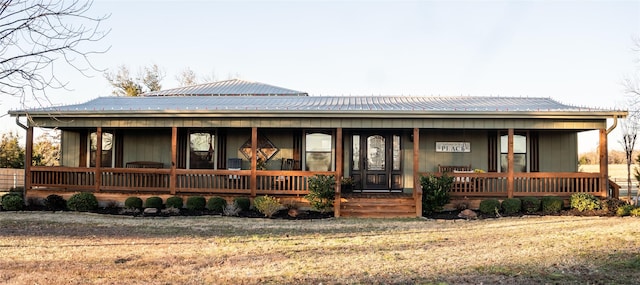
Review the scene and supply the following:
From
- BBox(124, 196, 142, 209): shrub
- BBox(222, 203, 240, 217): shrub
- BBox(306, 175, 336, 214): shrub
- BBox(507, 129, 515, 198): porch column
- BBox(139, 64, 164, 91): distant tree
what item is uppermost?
BBox(139, 64, 164, 91): distant tree

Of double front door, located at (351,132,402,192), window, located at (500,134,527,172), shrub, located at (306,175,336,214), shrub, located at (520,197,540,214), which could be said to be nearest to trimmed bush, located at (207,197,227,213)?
shrub, located at (306,175,336,214)

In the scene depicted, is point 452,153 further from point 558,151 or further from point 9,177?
point 9,177

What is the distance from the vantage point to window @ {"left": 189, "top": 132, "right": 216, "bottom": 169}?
15781 millimetres

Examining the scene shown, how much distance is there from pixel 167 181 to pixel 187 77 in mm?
32165

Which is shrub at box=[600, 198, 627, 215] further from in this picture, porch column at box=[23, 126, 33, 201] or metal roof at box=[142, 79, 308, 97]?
porch column at box=[23, 126, 33, 201]

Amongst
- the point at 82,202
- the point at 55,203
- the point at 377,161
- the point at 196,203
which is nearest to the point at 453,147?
the point at 377,161

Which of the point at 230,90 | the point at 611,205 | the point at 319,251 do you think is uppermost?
the point at 230,90

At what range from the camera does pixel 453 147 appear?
15430 mm

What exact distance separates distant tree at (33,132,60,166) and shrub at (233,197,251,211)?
16.5 m

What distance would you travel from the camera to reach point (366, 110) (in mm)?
13398

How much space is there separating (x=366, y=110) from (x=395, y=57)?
11.3 m

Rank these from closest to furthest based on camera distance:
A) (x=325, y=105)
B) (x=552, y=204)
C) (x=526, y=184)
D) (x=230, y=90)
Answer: (x=552, y=204) < (x=526, y=184) < (x=325, y=105) < (x=230, y=90)

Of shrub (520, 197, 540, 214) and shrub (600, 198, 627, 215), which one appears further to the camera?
shrub (520, 197, 540, 214)

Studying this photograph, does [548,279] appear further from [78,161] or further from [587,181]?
[78,161]
